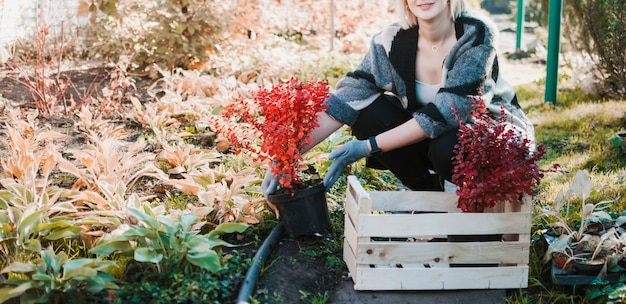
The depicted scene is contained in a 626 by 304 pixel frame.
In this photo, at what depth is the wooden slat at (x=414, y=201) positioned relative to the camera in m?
2.92

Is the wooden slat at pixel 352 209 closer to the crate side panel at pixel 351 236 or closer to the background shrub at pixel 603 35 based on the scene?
the crate side panel at pixel 351 236

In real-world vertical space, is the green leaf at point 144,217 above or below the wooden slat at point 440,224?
above

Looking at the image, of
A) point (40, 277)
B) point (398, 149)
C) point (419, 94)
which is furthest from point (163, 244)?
point (419, 94)

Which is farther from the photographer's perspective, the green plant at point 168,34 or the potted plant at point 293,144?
the green plant at point 168,34

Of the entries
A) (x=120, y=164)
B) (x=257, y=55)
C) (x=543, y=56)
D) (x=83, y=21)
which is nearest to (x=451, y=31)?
(x=120, y=164)

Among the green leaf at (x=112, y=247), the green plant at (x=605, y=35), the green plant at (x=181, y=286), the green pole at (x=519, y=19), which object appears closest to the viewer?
the green plant at (x=181, y=286)

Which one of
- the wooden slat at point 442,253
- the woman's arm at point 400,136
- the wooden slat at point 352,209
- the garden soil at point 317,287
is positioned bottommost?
the garden soil at point 317,287

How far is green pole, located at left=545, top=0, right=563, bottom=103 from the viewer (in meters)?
5.81

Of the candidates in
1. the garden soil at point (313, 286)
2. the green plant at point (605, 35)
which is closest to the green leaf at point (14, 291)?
the garden soil at point (313, 286)

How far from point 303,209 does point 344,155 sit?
0.90 ft

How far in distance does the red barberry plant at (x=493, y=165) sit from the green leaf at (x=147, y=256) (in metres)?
1.11

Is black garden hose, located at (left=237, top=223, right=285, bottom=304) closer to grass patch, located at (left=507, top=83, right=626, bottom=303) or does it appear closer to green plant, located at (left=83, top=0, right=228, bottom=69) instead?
grass patch, located at (left=507, top=83, right=626, bottom=303)

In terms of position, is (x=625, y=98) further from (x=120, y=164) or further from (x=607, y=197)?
(x=120, y=164)

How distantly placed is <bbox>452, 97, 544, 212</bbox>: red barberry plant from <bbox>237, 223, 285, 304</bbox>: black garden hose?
0.76 meters
